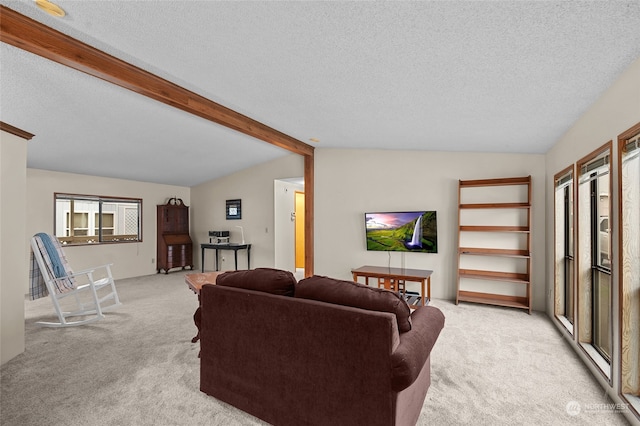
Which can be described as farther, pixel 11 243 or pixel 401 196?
pixel 401 196

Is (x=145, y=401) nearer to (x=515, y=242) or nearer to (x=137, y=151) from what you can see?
(x=137, y=151)

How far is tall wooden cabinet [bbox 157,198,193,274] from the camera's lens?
6.73m

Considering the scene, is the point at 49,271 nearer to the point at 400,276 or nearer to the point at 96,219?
the point at 96,219

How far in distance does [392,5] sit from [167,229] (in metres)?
6.67

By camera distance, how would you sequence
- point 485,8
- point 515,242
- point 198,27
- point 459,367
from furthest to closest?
point 515,242
point 459,367
point 198,27
point 485,8

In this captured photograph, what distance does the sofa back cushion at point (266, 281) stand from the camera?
181 centimetres

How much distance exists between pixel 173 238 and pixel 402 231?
4987 millimetres

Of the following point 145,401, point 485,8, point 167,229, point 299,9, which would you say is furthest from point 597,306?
point 167,229

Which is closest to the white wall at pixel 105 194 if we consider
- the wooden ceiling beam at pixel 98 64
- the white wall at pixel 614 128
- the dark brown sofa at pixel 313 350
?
the wooden ceiling beam at pixel 98 64

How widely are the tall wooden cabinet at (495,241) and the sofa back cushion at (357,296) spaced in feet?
10.1

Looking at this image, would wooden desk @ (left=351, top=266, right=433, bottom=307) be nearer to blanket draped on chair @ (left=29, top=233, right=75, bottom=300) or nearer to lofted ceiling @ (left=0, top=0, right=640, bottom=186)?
lofted ceiling @ (left=0, top=0, right=640, bottom=186)

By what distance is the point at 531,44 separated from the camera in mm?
1690

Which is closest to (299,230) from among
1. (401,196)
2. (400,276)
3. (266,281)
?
(401,196)

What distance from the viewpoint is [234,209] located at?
683 cm
